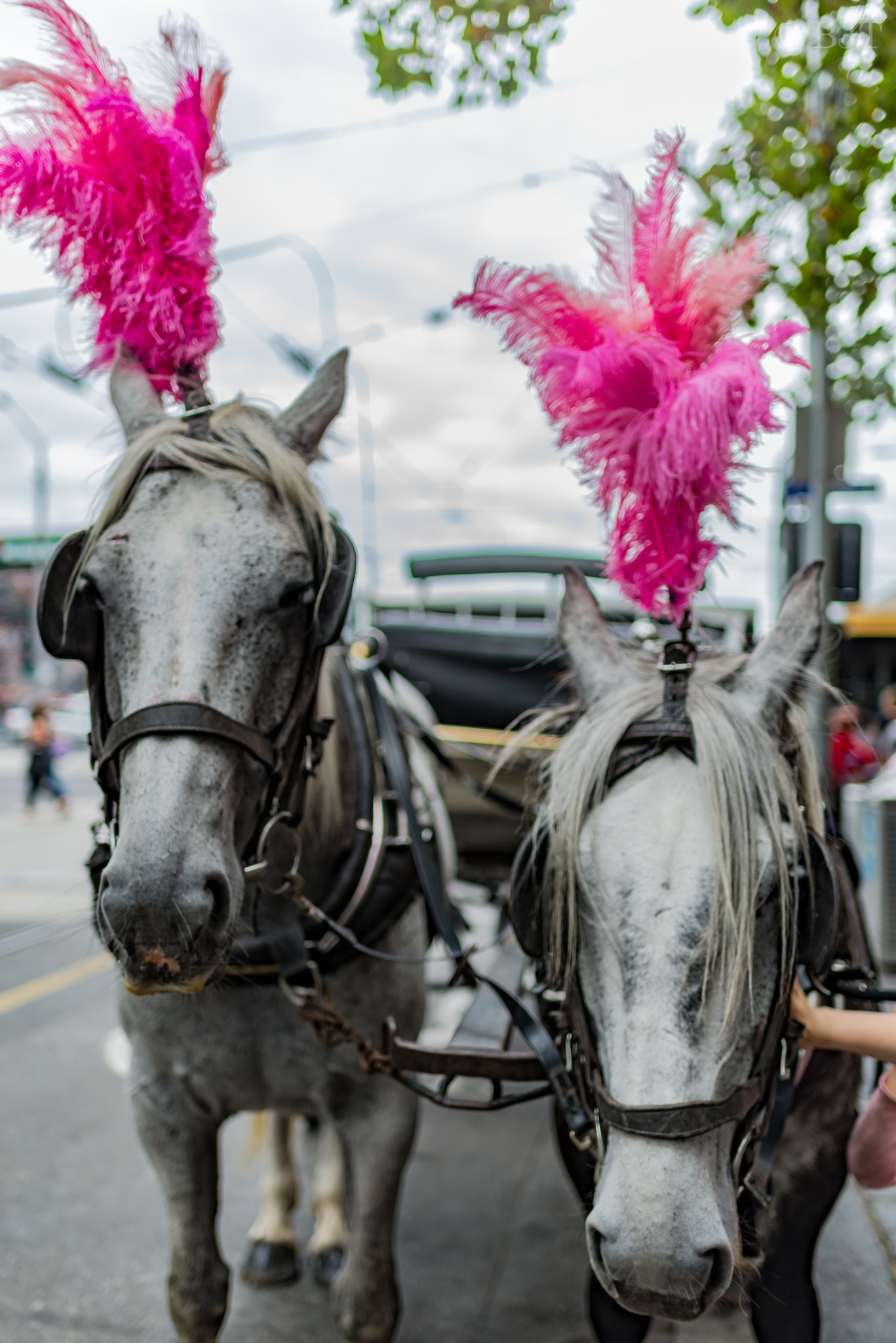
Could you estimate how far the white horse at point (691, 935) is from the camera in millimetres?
1397

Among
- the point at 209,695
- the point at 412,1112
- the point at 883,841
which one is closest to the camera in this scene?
the point at 209,695

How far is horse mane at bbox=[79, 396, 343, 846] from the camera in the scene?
1.81 meters

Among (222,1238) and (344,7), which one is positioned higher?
(344,7)

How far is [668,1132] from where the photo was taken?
4.60ft

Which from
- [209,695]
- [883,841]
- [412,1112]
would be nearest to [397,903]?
[412,1112]

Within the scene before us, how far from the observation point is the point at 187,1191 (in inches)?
85.1

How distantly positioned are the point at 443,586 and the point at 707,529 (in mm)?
5272

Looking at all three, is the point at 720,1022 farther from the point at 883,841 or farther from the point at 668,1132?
the point at 883,841

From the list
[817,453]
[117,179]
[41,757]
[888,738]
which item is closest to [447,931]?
[117,179]

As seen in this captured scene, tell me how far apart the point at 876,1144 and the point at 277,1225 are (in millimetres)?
2135

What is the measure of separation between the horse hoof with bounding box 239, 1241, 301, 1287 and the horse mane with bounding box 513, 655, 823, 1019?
82.1 inches

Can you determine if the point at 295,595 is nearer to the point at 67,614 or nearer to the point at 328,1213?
the point at 67,614

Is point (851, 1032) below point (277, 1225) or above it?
above

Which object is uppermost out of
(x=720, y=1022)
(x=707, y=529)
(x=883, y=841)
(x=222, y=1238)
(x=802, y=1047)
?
(x=707, y=529)
